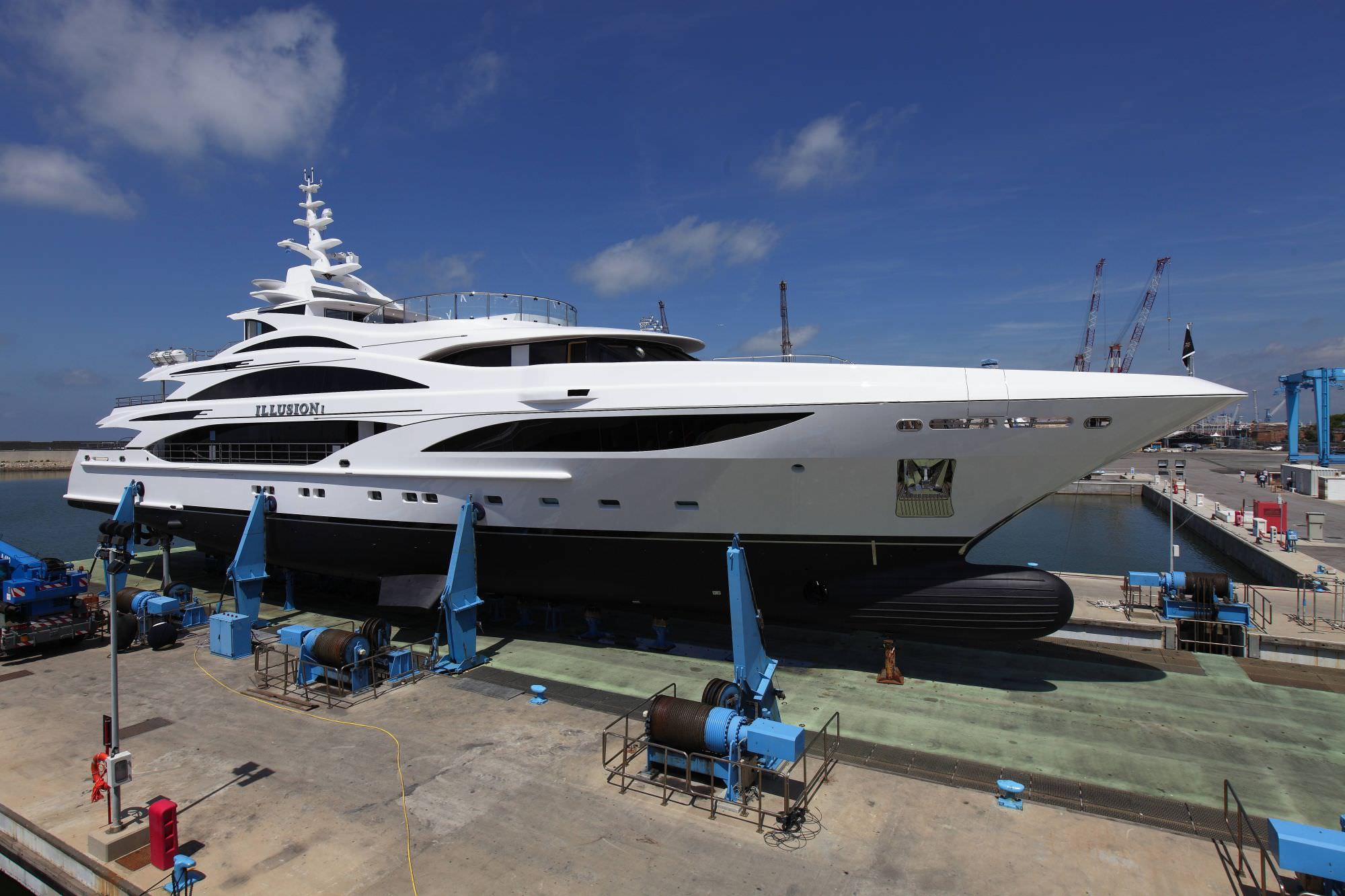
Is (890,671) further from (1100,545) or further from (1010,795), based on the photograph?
(1100,545)

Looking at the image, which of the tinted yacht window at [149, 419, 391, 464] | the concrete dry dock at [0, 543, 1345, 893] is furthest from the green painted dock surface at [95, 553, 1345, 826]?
the tinted yacht window at [149, 419, 391, 464]

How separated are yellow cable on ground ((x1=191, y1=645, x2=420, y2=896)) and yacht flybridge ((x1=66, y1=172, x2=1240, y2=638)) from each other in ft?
10.8

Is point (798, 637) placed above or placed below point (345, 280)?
below

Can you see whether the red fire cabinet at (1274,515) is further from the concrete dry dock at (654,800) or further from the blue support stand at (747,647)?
the blue support stand at (747,647)

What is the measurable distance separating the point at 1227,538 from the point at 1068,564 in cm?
559

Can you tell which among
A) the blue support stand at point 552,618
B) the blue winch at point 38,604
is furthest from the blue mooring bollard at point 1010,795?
the blue winch at point 38,604

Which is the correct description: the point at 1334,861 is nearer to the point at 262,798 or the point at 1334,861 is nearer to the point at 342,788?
the point at 342,788

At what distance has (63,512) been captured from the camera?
41.2m

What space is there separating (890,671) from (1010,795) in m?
3.27

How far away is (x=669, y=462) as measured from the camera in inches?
398

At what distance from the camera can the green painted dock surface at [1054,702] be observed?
24.4 ft

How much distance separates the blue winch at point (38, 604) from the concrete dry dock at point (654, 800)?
0.58 meters

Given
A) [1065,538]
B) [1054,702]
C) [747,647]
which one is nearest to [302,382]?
[747,647]

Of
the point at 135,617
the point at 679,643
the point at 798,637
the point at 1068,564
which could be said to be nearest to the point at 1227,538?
the point at 1068,564
